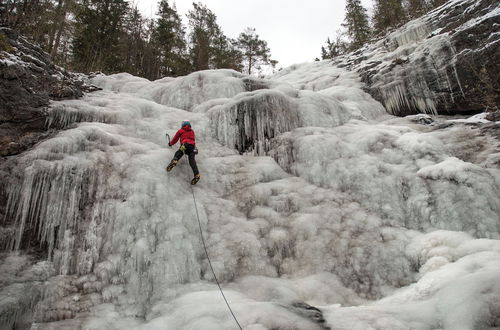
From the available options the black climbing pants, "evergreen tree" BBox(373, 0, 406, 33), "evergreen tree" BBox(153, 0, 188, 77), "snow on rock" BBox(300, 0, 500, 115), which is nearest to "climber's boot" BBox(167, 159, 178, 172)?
the black climbing pants

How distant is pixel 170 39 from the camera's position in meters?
20.5

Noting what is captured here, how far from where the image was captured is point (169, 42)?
2050cm

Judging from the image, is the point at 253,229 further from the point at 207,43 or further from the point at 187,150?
the point at 207,43

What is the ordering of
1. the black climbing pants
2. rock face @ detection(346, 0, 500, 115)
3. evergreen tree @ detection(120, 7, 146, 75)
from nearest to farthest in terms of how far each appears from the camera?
the black climbing pants → rock face @ detection(346, 0, 500, 115) → evergreen tree @ detection(120, 7, 146, 75)

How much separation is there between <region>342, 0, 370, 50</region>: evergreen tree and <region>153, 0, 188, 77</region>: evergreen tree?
567 inches

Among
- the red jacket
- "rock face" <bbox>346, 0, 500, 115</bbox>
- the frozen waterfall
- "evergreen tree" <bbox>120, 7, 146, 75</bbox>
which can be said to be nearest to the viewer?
the frozen waterfall

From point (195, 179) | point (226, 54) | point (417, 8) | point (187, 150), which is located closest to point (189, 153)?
point (187, 150)

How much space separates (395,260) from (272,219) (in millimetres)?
2438

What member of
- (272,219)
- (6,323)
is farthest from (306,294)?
(6,323)

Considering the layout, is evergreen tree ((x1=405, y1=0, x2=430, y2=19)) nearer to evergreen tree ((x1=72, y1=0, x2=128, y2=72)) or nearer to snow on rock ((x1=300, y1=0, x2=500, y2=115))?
snow on rock ((x1=300, y1=0, x2=500, y2=115))

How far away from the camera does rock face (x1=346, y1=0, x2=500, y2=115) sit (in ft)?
30.5

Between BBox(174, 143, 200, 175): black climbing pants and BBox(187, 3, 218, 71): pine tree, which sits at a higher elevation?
BBox(187, 3, 218, 71): pine tree

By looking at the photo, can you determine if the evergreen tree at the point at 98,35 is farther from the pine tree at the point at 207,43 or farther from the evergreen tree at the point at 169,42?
the pine tree at the point at 207,43

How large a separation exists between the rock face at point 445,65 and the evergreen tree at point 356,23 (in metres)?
11.3
